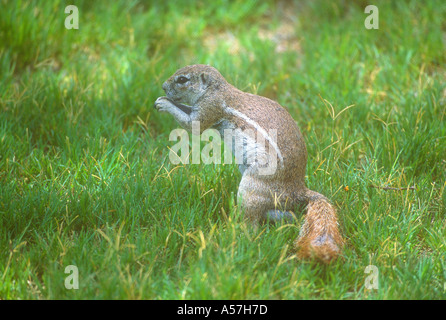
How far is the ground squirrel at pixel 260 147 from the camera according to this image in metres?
3.24

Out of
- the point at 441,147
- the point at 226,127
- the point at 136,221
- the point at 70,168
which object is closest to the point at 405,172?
the point at 441,147

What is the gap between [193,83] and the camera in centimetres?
358

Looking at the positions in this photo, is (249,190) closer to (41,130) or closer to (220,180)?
(220,180)

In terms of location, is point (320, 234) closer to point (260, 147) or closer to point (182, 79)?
point (260, 147)

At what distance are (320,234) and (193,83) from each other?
1.36 metres

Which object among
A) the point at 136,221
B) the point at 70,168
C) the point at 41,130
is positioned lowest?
the point at 136,221

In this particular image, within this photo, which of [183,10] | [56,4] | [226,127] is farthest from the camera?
[183,10]

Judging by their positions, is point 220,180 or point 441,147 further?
point 441,147

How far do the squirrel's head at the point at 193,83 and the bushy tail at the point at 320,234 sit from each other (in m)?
1.04

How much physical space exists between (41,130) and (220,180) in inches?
67.3

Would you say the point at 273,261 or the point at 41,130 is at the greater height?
the point at 41,130
